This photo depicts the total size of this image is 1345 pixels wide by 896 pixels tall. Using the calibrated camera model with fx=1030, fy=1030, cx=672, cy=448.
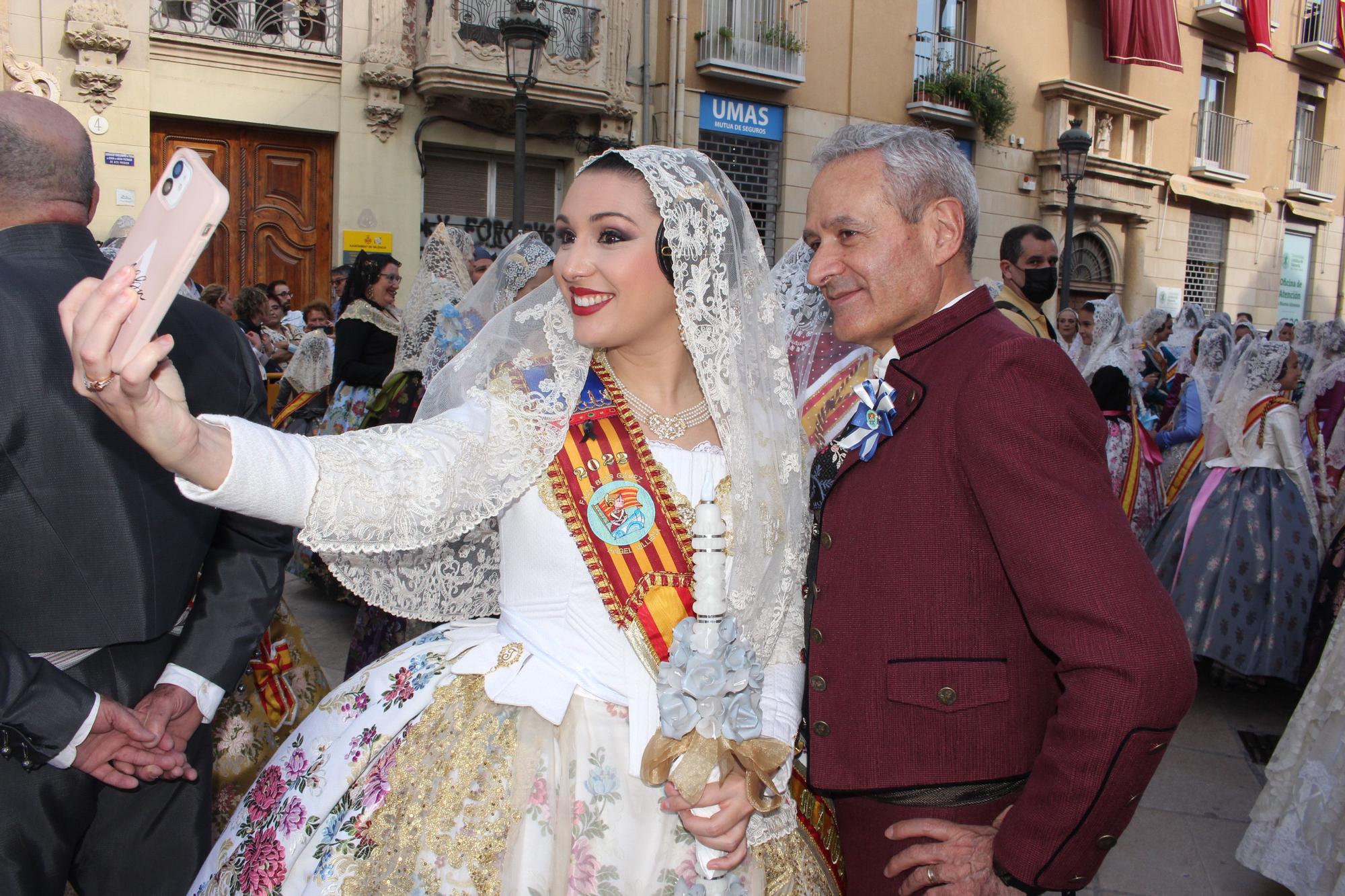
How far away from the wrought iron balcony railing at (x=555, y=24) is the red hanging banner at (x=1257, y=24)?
13.2m

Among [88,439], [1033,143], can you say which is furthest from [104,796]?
[1033,143]

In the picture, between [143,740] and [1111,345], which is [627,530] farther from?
[1111,345]

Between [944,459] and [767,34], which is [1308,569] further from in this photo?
[767,34]

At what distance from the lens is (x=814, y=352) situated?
2.67 metres

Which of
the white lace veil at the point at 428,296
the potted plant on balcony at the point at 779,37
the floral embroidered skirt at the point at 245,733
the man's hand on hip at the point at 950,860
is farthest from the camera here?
the potted plant on balcony at the point at 779,37

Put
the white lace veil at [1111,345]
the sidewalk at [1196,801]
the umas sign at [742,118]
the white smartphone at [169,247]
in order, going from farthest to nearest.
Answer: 1. the umas sign at [742,118]
2. the white lace veil at [1111,345]
3. the sidewalk at [1196,801]
4. the white smartphone at [169,247]

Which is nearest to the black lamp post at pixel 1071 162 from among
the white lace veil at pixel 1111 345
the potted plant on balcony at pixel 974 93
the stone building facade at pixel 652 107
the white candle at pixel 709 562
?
the white lace veil at pixel 1111 345

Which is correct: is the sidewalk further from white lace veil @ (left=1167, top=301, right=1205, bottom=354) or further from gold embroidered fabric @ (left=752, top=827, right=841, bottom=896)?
white lace veil @ (left=1167, top=301, right=1205, bottom=354)

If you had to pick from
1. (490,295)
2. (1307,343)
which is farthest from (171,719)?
(1307,343)

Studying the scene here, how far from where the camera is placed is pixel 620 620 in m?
1.69

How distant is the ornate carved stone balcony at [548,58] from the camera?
38.5 ft

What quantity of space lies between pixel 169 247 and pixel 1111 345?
7213 millimetres

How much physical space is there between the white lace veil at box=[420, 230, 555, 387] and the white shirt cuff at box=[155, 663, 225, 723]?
2251mm

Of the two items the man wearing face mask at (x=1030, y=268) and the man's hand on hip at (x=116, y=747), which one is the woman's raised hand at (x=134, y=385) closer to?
the man's hand on hip at (x=116, y=747)
